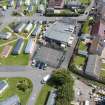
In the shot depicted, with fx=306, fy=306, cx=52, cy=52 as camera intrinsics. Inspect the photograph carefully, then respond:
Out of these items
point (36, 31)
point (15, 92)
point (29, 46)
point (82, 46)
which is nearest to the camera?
point (15, 92)

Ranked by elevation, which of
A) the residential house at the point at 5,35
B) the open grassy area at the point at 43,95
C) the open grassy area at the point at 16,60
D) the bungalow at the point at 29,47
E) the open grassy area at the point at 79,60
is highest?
the residential house at the point at 5,35

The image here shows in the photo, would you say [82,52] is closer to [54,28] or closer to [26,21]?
[54,28]

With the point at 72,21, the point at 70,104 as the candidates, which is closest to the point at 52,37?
the point at 72,21

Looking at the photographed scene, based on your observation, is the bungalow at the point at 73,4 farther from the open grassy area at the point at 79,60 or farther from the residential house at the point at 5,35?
the open grassy area at the point at 79,60

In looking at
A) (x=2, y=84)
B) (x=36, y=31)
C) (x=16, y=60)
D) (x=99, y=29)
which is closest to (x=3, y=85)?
(x=2, y=84)

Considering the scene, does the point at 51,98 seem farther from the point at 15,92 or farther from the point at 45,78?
the point at 15,92

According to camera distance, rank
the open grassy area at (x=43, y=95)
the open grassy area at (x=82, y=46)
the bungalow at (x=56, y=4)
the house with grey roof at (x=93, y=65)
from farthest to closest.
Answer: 1. the bungalow at (x=56, y=4)
2. the open grassy area at (x=82, y=46)
3. the house with grey roof at (x=93, y=65)
4. the open grassy area at (x=43, y=95)

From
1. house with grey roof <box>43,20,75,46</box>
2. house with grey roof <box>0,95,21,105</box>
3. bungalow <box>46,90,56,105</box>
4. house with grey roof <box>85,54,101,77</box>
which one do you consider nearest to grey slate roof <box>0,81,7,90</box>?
house with grey roof <box>0,95,21,105</box>

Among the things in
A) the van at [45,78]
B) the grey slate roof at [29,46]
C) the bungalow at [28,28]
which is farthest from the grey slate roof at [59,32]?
the van at [45,78]
